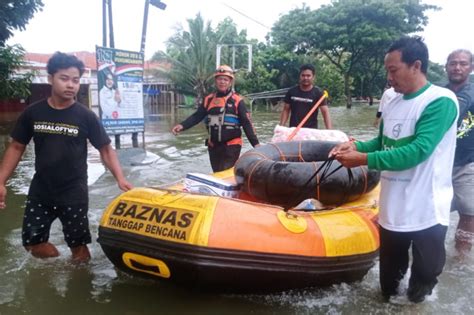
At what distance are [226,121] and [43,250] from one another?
7.15 ft

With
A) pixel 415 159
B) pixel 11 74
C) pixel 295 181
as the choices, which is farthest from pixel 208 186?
pixel 11 74

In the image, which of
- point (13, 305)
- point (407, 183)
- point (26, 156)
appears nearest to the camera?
point (407, 183)

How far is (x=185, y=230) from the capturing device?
2.60 meters

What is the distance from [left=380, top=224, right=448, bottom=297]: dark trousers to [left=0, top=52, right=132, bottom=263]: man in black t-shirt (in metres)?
1.76

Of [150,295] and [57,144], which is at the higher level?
[57,144]

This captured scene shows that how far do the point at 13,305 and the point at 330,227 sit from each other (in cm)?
205

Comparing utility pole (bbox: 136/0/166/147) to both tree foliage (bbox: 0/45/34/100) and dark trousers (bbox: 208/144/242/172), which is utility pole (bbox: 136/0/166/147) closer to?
tree foliage (bbox: 0/45/34/100)

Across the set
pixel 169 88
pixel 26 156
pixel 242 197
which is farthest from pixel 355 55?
pixel 242 197

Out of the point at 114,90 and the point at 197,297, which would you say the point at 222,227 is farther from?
the point at 114,90

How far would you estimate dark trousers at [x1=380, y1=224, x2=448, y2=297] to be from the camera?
246cm

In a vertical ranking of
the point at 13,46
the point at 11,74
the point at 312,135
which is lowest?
the point at 312,135

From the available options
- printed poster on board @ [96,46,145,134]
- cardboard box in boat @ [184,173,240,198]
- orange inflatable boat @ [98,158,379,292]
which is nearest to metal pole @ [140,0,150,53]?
printed poster on board @ [96,46,145,134]

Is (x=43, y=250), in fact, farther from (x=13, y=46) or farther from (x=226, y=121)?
(x=13, y=46)

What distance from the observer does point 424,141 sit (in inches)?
88.0
